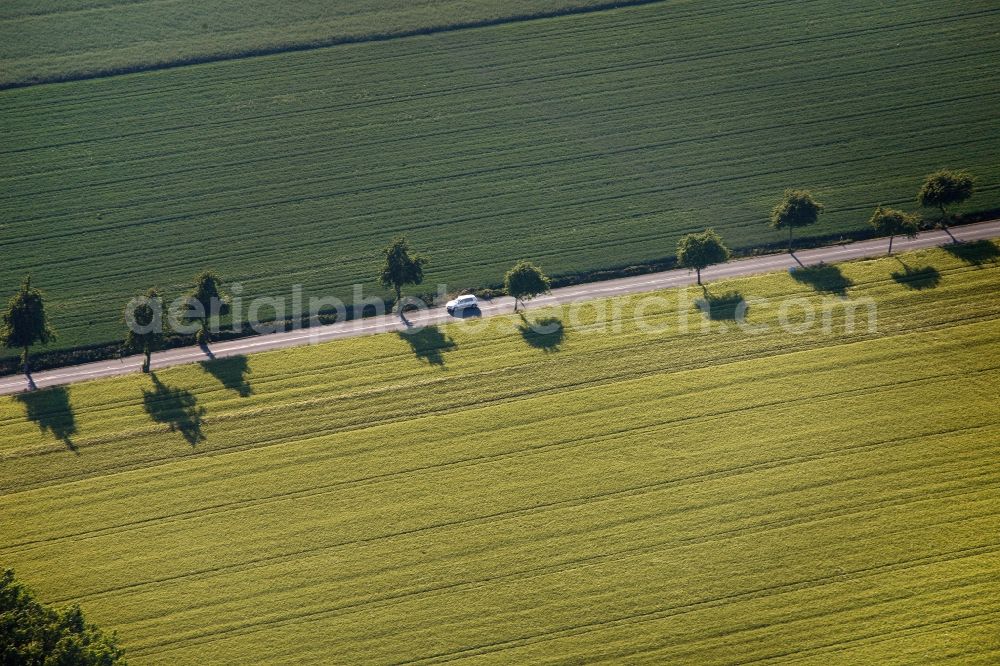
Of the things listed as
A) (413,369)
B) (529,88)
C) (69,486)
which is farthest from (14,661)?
(529,88)

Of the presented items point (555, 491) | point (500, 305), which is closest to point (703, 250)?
point (500, 305)

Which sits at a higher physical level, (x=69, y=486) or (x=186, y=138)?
(x=186, y=138)

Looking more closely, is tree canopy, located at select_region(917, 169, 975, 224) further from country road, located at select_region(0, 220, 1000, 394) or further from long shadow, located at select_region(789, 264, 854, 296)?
long shadow, located at select_region(789, 264, 854, 296)

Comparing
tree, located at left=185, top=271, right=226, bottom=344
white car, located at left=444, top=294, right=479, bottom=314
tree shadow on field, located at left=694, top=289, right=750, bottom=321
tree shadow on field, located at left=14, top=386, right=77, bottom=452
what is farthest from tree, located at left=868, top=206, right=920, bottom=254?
tree shadow on field, located at left=14, top=386, right=77, bottom=452

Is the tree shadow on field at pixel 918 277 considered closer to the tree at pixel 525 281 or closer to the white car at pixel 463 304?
the tree at pixel 525 281

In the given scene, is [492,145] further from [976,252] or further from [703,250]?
[976,252]

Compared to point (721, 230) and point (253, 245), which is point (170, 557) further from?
point (721, 230)
